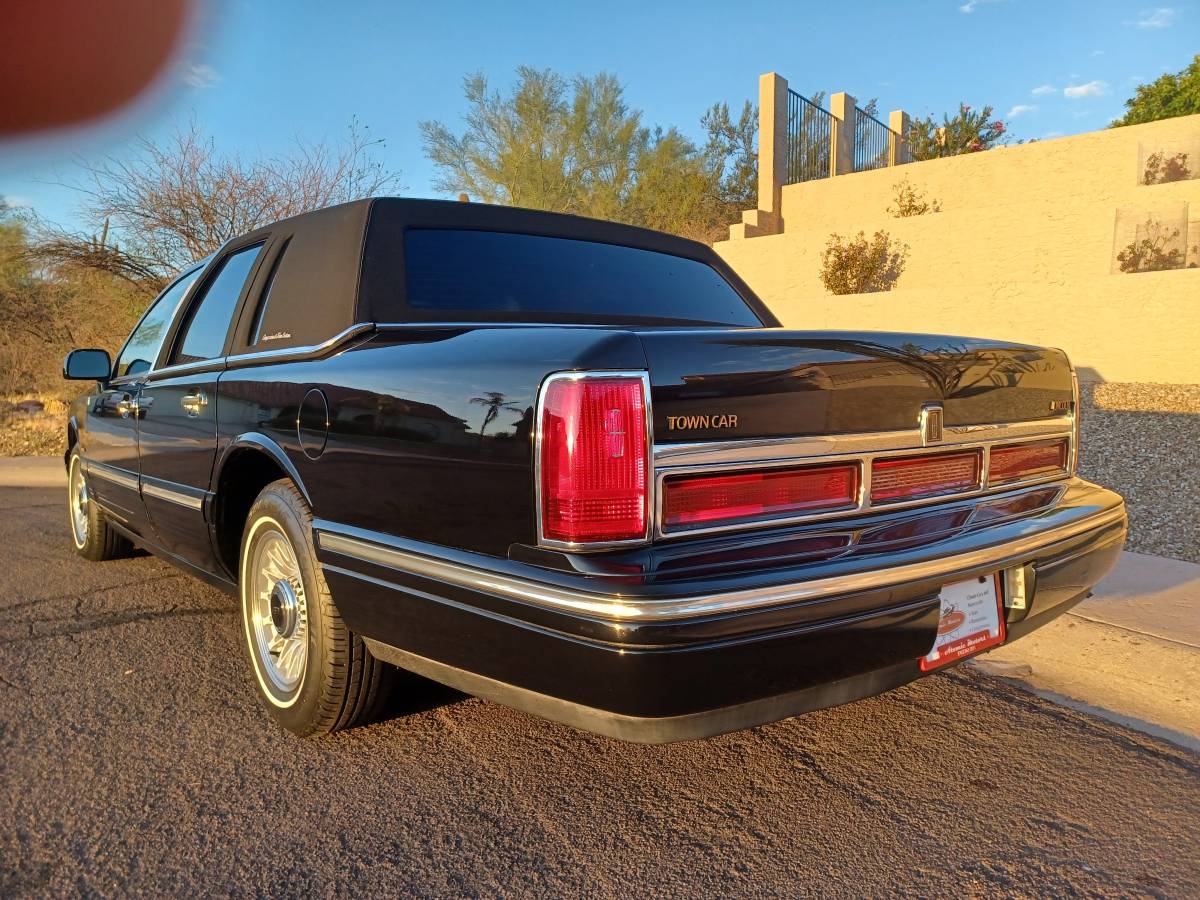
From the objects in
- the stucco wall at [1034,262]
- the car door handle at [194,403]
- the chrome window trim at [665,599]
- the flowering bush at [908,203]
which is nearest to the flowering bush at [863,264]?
the stucco wall at [1034,262]

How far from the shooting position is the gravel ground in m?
5.36

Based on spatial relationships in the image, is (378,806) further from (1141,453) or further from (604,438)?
(1141,453)

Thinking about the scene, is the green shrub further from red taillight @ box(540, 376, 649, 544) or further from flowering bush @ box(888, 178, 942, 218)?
red taillight @ box(540, 376, 649, 544)

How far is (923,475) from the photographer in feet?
8.05

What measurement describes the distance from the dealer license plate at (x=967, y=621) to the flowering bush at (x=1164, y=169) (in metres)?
10.7

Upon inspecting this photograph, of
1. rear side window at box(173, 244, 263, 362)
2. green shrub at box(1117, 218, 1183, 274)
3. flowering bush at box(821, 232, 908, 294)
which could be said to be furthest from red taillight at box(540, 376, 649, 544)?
flowering bush at box(821, 232, 908, 294)

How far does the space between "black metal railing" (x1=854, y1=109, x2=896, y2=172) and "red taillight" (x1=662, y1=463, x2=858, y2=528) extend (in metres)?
15.6

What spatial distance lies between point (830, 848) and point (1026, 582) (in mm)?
944

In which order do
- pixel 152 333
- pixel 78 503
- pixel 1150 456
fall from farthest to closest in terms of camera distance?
pixel 1150 456 < pixel 78 503 < pixel 152 333

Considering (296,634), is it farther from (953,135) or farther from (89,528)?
(953,135)

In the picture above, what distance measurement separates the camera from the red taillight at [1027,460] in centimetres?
272

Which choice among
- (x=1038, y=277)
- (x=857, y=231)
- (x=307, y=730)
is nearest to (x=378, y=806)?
(x=307, y=730)

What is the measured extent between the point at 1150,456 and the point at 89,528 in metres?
7.52

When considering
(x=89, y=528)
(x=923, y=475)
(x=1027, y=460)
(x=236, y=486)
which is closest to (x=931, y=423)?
(x=923, y=475)
